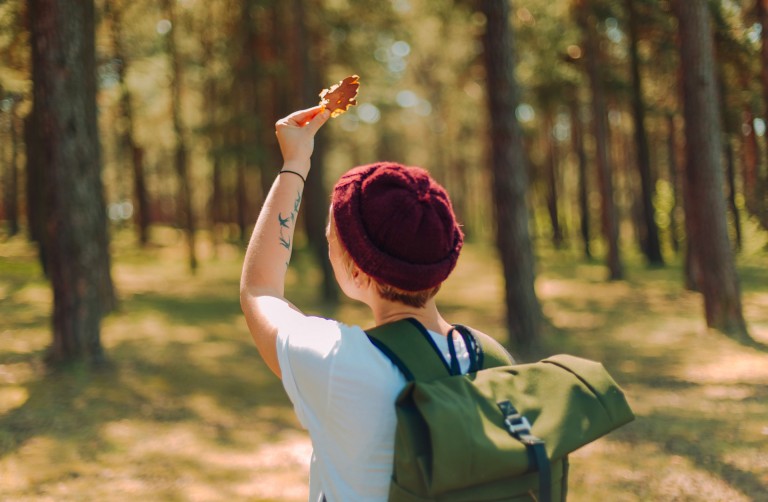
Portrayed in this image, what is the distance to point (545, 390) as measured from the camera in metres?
1.73

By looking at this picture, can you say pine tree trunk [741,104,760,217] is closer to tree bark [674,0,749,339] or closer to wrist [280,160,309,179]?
tree bark [674,0,749,339]

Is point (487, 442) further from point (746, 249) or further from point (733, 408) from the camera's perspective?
point (746, 249)

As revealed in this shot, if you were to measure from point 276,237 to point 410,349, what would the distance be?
59 centimetres

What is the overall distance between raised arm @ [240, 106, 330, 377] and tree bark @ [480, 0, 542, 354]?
939cm

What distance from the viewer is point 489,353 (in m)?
1.82

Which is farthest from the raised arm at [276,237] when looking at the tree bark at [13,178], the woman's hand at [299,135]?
the tree bark at [13,178]

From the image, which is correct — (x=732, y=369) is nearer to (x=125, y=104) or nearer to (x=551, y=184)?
(x=125, y=104)

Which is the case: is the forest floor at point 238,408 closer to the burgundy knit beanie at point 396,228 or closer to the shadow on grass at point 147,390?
the shadow on grass at point 147,390

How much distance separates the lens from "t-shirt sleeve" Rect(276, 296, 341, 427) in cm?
163

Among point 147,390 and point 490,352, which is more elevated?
point 490,352

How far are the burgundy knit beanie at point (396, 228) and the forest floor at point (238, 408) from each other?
4.70 metres

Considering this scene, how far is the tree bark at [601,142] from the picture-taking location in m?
21.7

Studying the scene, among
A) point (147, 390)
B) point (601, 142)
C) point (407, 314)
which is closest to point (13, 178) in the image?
point (601, 142)

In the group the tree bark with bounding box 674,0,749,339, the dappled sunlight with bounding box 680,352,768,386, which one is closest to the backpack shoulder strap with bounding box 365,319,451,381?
the dappled sunlight with bounding box 680,352,768,386
